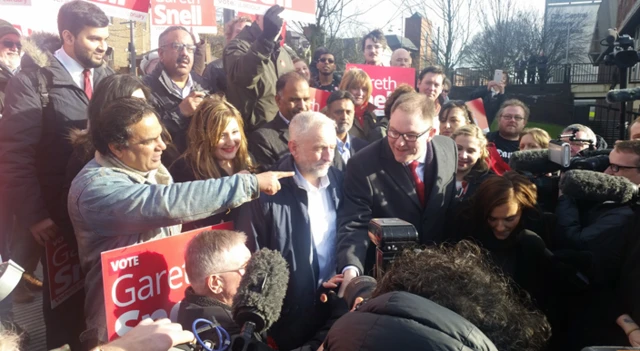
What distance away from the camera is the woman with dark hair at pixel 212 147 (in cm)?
319

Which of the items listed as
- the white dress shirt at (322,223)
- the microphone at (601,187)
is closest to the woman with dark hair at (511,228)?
the microphone at (601,187)

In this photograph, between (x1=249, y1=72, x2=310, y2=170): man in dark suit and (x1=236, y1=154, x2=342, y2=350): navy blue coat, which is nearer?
(x1=236, y1=154, x2=342, y2=350): navy blue coat

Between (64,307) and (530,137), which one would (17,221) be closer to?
(64,307)

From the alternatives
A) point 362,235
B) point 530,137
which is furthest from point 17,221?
point 530,137

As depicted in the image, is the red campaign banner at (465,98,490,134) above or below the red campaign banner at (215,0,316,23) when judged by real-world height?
below

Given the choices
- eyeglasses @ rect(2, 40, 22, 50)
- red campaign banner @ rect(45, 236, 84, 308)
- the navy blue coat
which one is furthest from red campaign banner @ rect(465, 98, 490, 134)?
eyeglasses @ rect(2, 40, 22, 50)

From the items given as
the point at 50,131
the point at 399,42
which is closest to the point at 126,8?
the point at 50,131

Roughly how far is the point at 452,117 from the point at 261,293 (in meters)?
3.43

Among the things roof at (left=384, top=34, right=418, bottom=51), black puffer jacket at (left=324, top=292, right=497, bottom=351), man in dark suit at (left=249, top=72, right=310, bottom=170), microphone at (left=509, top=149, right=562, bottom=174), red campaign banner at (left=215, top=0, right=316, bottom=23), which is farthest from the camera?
roof at (left=384, top=34, right=418, bottom=51)

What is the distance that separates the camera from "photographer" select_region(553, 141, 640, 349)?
2732 millimetres

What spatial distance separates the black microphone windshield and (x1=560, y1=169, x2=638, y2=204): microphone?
1.87 m

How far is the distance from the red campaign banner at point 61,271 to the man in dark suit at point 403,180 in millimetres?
1601

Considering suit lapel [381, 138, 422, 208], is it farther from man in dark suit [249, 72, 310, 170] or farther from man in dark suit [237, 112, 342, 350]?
man in dark suit [249, 72, 310, 170]

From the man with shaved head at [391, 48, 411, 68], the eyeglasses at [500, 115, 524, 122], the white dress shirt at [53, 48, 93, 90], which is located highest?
the man with shaved head at [391, 48, 411, 68]
